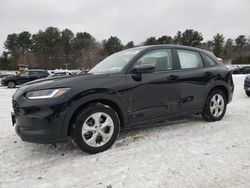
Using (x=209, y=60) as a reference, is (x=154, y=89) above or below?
below

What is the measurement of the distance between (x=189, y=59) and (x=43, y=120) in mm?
3011

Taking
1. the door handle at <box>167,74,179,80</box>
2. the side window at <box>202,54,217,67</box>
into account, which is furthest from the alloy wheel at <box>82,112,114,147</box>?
the side window at <box>202,54,217,67</box>

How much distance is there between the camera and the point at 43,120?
3.49m

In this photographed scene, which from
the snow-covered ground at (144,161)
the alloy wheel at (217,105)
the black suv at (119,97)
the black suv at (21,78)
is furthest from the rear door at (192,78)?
the black suv at (21,78)

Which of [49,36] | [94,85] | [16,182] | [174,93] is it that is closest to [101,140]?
[94,85]

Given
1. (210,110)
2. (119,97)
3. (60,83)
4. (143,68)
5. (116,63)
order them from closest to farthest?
(60,83) < (119,97) < (143,68) < (116,63) < (210,110)

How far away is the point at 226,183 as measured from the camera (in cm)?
286

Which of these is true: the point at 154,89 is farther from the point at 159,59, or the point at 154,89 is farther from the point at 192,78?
the point at 192,78

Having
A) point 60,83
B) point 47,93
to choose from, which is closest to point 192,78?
point 60,83

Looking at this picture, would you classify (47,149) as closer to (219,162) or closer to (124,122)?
(124,122)

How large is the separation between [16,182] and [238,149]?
297cm

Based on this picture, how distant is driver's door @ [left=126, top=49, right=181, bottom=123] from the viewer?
4148 millimetres

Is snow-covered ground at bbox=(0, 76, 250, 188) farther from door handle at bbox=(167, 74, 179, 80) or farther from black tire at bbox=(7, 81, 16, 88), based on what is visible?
black tire at bbox=(7, 81, 16, 88)

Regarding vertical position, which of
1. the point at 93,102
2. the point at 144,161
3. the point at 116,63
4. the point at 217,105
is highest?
the point at 116,63
